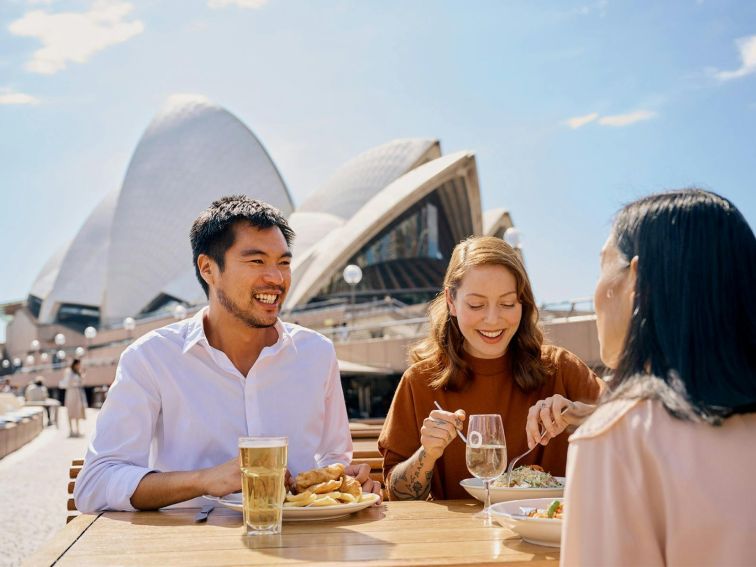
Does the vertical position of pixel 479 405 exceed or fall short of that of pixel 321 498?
it exceeds it

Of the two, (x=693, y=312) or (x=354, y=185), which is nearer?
(x=693, y=312)

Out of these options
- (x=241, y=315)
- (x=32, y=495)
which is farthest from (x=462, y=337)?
(x=32, y=495)

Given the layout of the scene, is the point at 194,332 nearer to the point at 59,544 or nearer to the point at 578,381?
the point at 59,544

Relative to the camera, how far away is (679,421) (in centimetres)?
93

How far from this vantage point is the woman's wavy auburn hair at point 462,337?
2484 mm

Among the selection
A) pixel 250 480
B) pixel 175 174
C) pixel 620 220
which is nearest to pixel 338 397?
pixel 250 480

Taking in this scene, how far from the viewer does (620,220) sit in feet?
3.67

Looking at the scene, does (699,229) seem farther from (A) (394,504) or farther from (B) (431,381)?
(B) (431,381)

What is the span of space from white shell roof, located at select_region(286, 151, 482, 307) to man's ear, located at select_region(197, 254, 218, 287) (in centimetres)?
2631

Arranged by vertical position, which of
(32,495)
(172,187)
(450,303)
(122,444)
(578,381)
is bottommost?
(32,495)

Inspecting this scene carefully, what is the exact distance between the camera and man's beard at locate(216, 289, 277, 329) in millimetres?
2387

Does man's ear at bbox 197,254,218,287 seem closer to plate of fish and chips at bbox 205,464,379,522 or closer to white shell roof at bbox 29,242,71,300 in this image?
plate of fish and chips at bbox 205,464,379,522

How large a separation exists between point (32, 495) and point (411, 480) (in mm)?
6140

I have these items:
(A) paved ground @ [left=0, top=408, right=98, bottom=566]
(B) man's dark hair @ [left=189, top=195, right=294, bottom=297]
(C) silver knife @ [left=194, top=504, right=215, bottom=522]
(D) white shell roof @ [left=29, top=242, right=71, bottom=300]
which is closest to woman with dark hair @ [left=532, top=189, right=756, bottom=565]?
(C) silver knife @ [left=194, top=504, right=215, bottom=522]
